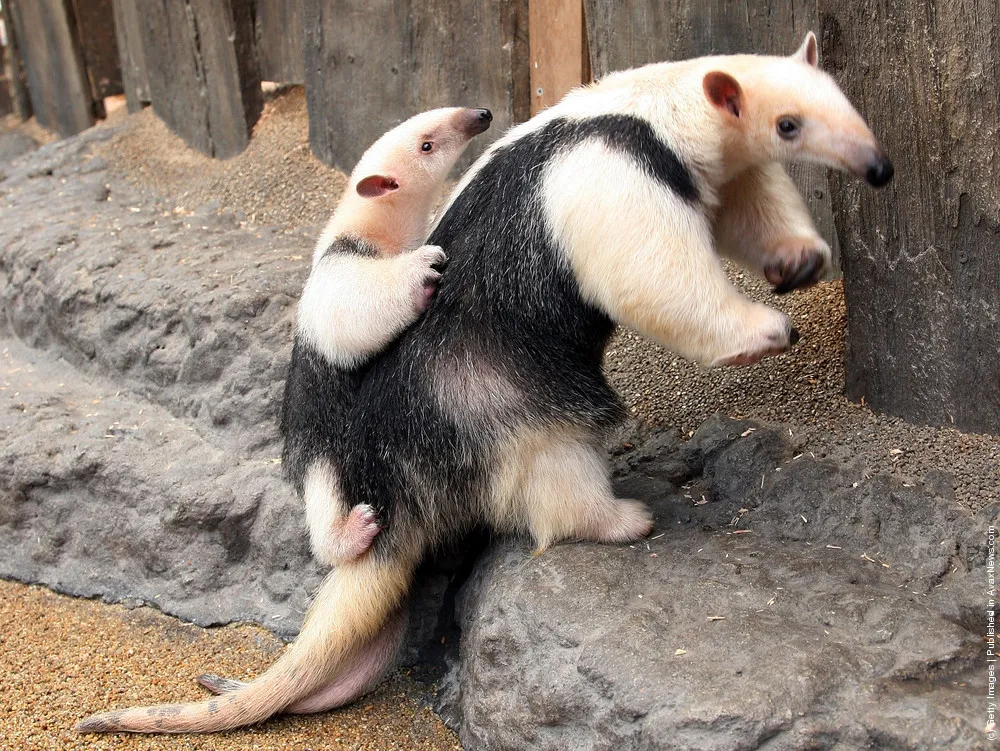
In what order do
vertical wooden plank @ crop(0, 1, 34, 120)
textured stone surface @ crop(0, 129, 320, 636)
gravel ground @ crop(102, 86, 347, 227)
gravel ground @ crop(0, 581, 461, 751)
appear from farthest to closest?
vertical wooden plank @ crop(0, 1, 34, 120)
gravel ground @ crop(102, 86, 347, 227)
textured stone surface @ crop(0, 129, 320, 636)
gravel ground @ crop(0, 581, 461, 751)

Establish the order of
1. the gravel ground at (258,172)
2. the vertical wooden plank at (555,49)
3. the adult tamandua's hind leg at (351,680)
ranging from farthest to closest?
1. the gravel ground at (258,172)
2. the vertical wooden plank at (555,49)
3. the adult tamandua's hind leg at (351,680)

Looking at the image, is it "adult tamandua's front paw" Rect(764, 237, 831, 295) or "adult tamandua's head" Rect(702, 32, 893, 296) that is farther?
"adult tamandua's front paw" Rect(764, 237, 831, 295)

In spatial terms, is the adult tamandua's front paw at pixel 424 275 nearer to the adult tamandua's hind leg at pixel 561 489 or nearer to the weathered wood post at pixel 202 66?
the adult tamandua's hind leg at pixel 561 489

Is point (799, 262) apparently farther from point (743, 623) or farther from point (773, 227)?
point (743, 623)

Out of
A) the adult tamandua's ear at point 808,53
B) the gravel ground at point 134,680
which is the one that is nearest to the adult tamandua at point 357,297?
the gravel ground at point 134,680

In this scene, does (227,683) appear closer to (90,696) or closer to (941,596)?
(90,696)

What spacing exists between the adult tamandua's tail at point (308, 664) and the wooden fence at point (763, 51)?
218cm

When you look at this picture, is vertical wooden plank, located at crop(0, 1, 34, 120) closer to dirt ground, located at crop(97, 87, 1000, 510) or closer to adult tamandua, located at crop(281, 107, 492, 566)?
dirt ground, located at crop(97, 87, 1000, 510)

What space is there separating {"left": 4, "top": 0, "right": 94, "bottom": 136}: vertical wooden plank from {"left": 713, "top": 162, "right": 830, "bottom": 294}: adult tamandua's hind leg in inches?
302

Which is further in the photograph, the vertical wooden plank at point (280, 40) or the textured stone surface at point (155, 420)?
A: the vertical wooden plank at point (280, 40)

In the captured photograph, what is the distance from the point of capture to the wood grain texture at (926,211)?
3.84 metres

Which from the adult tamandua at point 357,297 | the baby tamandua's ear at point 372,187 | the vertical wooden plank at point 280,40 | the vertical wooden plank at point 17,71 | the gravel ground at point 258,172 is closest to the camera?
the adult tamandua at point 357,297

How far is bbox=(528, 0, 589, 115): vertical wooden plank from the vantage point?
611cm

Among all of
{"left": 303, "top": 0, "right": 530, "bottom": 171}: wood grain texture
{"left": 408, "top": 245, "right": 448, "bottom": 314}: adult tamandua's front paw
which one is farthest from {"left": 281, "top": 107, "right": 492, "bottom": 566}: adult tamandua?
{"left": 303, "top": 0, "right": 530, "bottom": 171}: wood grain texture
